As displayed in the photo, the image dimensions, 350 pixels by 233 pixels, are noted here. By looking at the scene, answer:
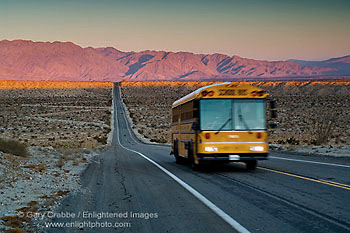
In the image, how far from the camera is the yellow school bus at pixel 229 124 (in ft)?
47.2

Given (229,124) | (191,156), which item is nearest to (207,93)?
(229,124)

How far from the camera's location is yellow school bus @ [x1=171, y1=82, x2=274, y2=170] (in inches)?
567

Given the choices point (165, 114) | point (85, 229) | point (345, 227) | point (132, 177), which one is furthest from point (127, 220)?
point (165, 114)

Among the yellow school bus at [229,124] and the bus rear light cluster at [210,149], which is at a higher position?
the yellow school bus at [229,124]

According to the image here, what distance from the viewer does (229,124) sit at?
1459 cm

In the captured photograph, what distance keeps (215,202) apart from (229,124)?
18.4 ft

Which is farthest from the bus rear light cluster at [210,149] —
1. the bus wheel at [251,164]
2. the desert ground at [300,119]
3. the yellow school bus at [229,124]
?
the desert ground at [300,119]

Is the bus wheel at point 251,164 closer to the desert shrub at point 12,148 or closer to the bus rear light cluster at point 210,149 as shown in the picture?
the bus rear light cluster at point 210,149

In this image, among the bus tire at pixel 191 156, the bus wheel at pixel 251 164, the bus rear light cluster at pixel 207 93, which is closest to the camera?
the bus rear light cluster at pixel 207 93

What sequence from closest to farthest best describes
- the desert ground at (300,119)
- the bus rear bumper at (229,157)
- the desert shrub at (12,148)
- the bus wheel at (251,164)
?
the bus rear bumper at (229,157) → the bus wheel at (251,164) → the desert shrub at (12,148) → the desert ground at (300,119)

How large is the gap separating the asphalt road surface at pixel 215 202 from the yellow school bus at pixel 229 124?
749 mm

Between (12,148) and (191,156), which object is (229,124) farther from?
(12,148)

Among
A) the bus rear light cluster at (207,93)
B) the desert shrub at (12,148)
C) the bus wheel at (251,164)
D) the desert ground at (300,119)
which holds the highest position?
the desert ground at (300,119)

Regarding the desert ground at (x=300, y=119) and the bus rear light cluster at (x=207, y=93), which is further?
the desert ground at (x=300, y=119)
